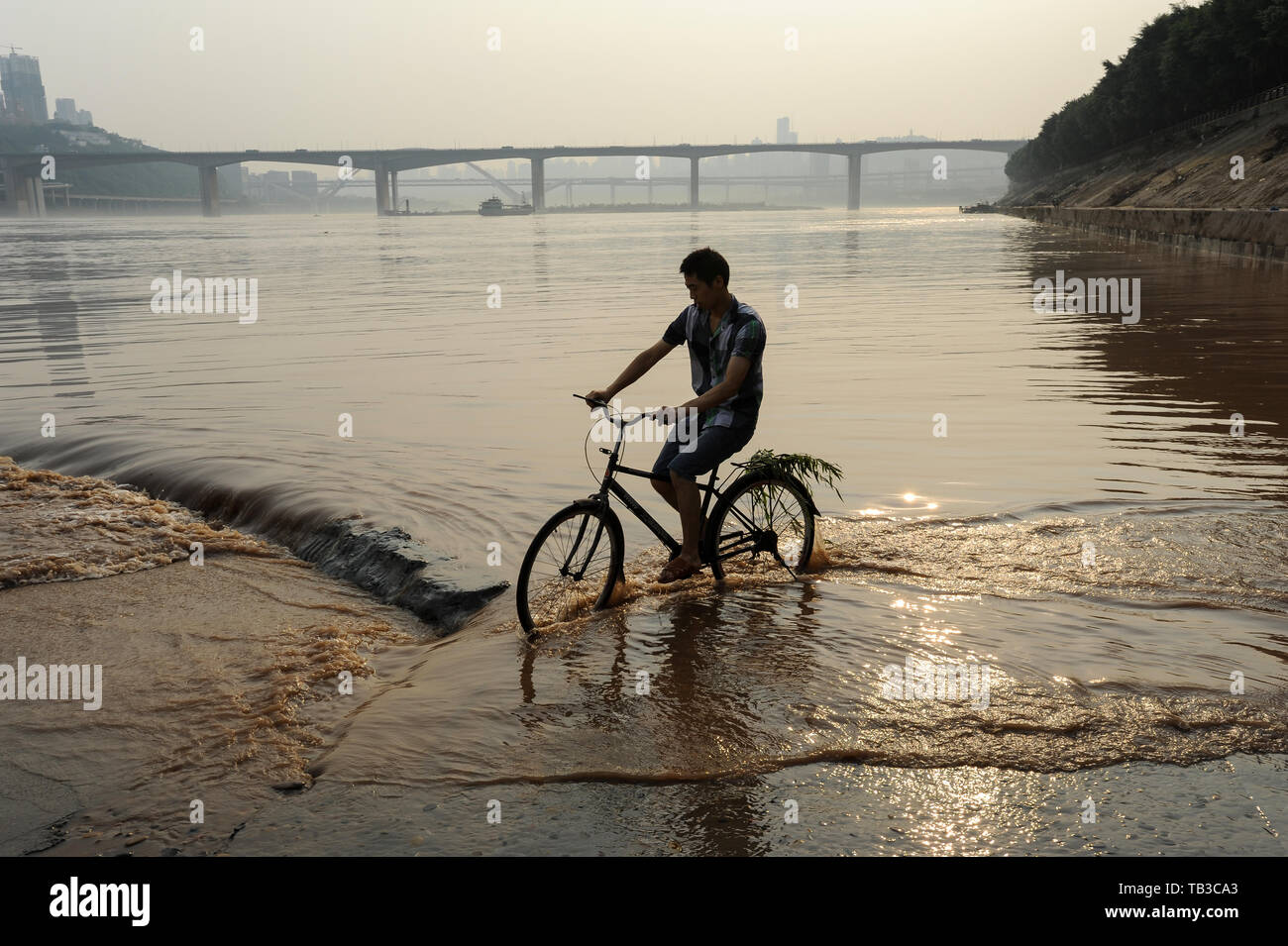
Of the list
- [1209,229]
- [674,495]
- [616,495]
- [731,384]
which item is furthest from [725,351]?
[1209,229]

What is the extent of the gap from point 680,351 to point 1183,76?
75410 millimetres

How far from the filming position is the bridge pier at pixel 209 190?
6304 inches

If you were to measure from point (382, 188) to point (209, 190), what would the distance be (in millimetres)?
25119

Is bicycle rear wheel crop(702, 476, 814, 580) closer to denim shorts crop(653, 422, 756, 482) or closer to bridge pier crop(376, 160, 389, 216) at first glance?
denim shorts crop(653, 422, 756, 482)

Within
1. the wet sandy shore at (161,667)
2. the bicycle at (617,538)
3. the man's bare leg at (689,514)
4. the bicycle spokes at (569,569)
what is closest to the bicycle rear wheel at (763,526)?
the bicycle at (617,538)

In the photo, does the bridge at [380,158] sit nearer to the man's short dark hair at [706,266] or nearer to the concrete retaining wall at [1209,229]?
the concrete retaining wall at [1209,229]

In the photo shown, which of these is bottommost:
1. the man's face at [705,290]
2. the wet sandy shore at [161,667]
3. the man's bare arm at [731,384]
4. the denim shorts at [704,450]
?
the wet sandy shore at [161,667]

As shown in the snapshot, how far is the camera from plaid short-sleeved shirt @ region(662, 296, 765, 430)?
6176mm

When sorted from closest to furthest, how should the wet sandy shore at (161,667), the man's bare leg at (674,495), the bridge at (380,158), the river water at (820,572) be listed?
the river water at (820,572), the wet sandy shore at (161,667), the man's bare leg at (674,495), the bridge at (380,158)

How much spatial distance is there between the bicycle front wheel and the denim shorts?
0.50 metres

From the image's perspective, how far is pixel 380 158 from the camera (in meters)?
159

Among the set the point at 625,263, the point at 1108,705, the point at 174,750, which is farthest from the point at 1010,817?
the point at 625,263

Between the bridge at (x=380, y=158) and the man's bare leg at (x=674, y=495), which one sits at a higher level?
the bridge at (x=380, y=158)
